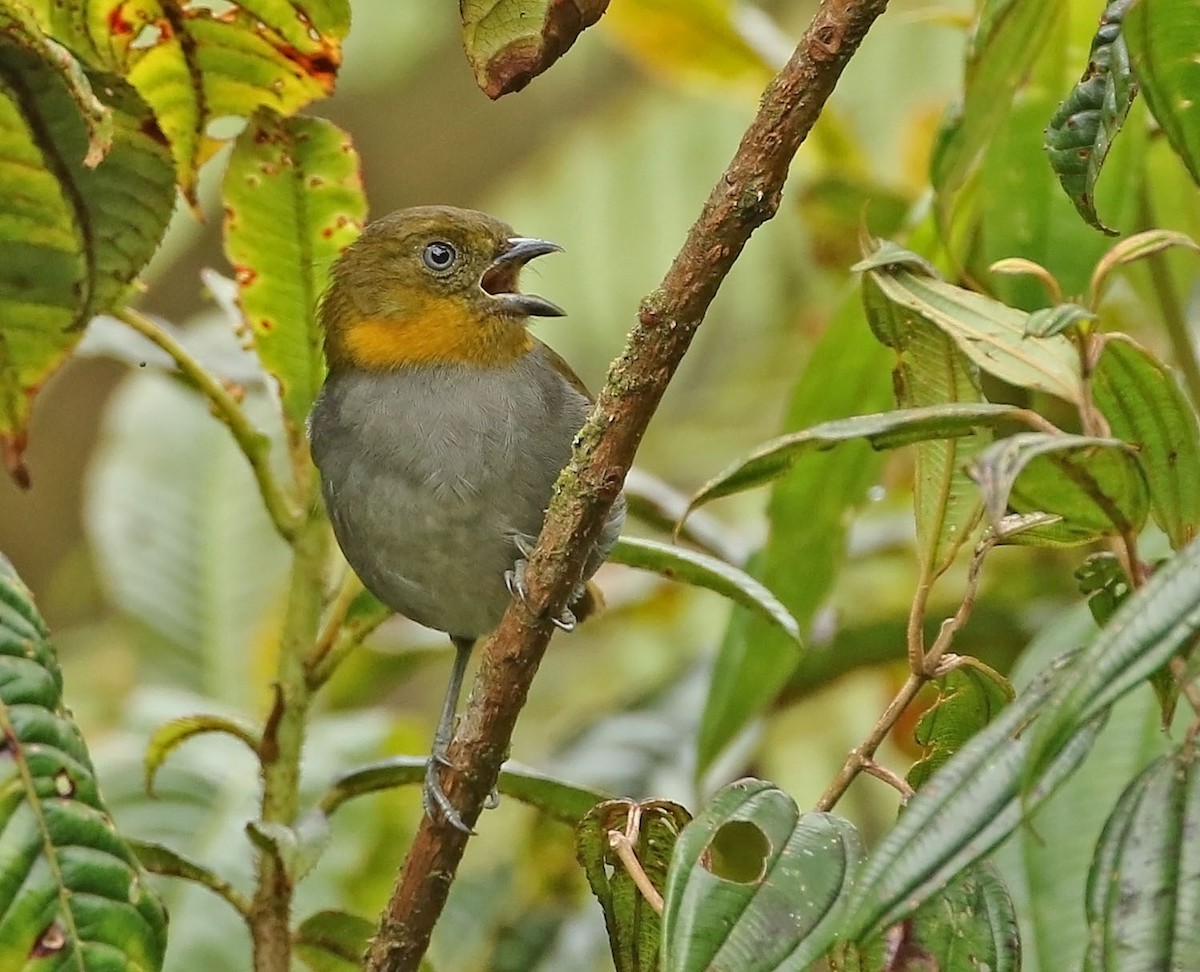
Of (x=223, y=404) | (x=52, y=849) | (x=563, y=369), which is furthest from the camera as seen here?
(x=563, y=369)

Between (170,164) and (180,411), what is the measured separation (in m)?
1.85

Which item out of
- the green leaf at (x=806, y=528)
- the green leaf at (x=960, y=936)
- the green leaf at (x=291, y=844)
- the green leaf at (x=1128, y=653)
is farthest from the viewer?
the green leaf at (x=806, y=528)

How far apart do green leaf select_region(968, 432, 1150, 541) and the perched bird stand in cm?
81

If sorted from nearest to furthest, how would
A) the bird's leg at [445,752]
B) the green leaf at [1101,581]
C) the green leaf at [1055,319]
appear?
1. the green leaf at [1055,319]
2. the green leaf at [1101,581]
3. the bird's leg at [445,752]

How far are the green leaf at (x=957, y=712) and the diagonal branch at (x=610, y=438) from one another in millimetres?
324

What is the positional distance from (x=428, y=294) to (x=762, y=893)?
5.14ft

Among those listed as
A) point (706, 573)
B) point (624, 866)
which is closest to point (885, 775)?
point (624, 866)

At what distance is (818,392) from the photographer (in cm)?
221

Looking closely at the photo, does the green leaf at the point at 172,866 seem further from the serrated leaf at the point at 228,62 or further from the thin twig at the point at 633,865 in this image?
the serrated leaf at the point at 228,62

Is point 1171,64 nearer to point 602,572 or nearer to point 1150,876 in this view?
point 1150,876

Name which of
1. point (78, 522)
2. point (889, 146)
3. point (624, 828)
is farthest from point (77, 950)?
point (78, 522)

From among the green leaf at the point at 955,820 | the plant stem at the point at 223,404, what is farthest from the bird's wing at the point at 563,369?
the green leaf at the point at 955,820

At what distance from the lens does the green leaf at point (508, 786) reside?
72.8 inches

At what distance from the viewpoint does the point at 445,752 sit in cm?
184
